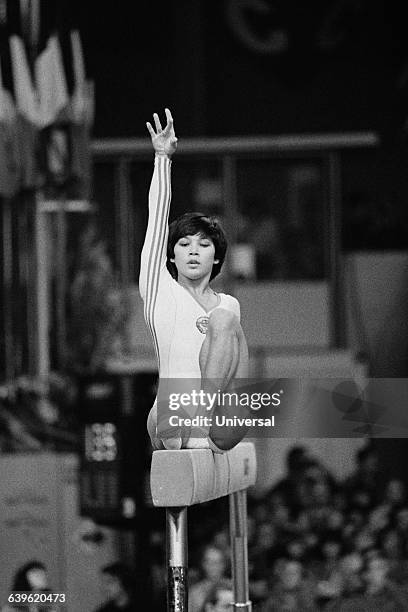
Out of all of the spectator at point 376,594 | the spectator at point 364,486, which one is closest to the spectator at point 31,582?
the spectator at point 376,594

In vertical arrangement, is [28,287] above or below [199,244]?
above

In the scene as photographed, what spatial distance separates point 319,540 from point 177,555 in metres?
1.18

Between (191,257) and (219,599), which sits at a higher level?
(191,257)

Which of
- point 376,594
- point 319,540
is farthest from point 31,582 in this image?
point 319,540

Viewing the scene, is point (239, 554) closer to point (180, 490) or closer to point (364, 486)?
point (180, 490)

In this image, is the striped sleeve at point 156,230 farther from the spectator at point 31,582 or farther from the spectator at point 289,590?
the spectator at point 289,590

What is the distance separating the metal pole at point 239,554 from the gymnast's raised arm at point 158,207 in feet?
0.98

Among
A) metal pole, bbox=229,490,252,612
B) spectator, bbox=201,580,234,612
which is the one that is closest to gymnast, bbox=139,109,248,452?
metal pole, bbox=229,490,252,612

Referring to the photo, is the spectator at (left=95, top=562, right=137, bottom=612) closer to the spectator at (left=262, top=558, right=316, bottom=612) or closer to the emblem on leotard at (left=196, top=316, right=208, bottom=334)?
the spectator at (left=262, top=558, right=316, bottom=612)

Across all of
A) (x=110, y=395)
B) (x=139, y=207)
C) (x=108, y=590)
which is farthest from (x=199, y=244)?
(x=139, y=207)

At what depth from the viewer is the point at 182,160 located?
288cm

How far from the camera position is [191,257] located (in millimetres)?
1156

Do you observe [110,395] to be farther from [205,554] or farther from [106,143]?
[106,143]

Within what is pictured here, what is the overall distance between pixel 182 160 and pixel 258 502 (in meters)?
0.88
